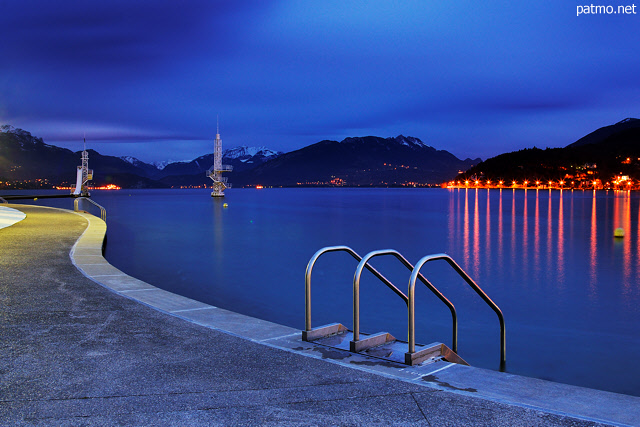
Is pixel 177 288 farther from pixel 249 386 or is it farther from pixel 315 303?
pixel 249 386

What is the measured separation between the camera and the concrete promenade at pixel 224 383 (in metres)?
3.96

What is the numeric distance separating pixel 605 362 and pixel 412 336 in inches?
224

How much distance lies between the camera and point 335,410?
407 cm

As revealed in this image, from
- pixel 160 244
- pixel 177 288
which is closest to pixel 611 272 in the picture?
pixel 177 288

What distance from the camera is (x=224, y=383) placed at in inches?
184

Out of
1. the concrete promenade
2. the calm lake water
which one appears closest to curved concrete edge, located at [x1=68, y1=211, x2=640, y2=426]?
the concrete promenade

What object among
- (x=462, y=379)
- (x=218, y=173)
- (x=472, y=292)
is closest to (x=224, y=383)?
(x=462, y=379)

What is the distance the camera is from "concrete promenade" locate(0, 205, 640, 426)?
396cm

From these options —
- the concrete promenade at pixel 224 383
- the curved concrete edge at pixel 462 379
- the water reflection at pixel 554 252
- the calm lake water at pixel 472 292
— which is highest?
the concrete promenade at pixel 224 383

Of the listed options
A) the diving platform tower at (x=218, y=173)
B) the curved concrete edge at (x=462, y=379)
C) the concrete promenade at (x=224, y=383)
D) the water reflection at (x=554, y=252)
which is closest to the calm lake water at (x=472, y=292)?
the water reflection at (x=554, y=252)

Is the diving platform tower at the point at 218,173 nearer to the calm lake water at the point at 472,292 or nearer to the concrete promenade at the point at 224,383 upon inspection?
the calm lake water at the point at 472,292

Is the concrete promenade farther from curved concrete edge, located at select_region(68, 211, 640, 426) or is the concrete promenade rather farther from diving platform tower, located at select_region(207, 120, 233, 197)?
diving platform tower, located at select_region(207, 120, 233, 197)

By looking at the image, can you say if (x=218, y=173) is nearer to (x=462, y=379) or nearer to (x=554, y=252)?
(x=554, y=252)

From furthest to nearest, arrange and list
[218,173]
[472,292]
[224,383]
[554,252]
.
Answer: [218,173] < [554,252] < [472,292] < [224,383]
